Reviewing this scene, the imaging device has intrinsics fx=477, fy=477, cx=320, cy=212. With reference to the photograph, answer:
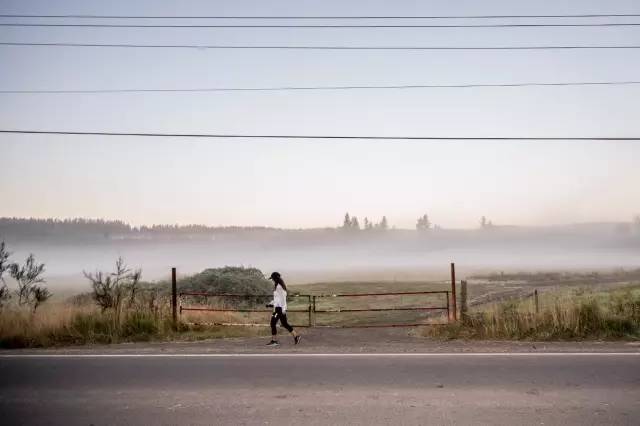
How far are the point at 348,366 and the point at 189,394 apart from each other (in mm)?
2783

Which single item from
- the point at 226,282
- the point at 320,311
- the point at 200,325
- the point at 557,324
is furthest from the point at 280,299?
the point at 226,282

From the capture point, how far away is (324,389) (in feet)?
22.5

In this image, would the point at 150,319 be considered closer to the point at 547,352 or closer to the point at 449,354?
the point at 449,354

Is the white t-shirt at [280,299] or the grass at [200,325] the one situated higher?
the white t-shirt at [280,299]

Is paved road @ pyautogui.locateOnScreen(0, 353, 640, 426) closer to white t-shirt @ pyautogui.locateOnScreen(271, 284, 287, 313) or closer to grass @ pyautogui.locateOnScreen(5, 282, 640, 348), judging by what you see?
white t-shirt @ pyautogui.locateOnScreen(271, 284, 287, 313)

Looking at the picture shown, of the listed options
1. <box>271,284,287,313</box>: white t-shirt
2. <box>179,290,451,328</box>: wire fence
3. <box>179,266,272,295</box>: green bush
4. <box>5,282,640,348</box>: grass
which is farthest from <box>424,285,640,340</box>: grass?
<box>179,266,272,295</box>: green bush

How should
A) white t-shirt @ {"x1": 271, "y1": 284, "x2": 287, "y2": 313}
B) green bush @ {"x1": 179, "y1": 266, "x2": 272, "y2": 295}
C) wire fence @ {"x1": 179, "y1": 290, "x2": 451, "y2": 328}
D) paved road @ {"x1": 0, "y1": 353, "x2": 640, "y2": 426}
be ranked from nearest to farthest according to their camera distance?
paved road @ {"x1": 0, "y1": 353, "x2": 640, "y2": 426}, white t-shirt @ {"x1": 271, "y1": 284, "x2": 287, "y2": 313}, wire fence @ {"x1": 179, "y1": 290, "x2": 451, "y2": 328}, green bush @ {"x1": 179, "y1": 266, "x2": 272, "y2": 295}

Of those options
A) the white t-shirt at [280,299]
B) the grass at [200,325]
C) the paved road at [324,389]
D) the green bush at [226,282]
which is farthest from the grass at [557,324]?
the green bush at [226,282]

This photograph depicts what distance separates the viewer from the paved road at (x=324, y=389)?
5766mm

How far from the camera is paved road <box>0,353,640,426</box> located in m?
5.77

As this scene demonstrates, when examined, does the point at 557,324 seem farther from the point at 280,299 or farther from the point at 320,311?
the point at 280,299

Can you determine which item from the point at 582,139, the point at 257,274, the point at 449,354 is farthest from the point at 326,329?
the point at 257,274

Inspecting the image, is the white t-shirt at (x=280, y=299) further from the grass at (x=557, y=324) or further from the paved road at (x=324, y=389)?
the grass at (x=557, y=324)

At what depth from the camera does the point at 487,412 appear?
581 cm
